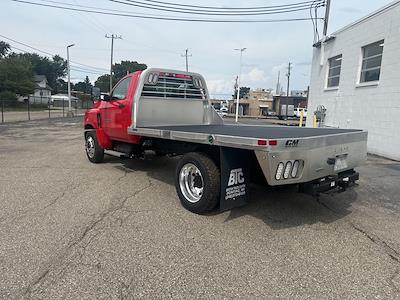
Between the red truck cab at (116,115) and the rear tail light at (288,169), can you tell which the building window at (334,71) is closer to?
the red truck cab at (116,115)

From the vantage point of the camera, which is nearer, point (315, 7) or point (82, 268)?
point (82, 268)

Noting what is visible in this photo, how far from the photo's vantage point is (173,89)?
273 inches

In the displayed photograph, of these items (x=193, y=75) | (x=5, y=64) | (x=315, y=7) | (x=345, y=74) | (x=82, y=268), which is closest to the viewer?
(x=82, y=268)

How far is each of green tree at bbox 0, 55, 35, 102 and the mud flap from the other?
189ft

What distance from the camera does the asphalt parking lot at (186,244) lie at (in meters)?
2.81

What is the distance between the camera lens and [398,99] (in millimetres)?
9602

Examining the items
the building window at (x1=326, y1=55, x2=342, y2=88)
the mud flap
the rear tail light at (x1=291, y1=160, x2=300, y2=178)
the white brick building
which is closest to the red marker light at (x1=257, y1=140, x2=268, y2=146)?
the rear tail light at (x1=291, y1=160, x2=300, y2=178)

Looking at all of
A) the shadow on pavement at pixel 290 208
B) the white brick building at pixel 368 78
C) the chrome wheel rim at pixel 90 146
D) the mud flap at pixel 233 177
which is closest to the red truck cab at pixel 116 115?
the chrome wheel rim at pixel 90 146

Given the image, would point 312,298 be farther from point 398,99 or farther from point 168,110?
point 398,99

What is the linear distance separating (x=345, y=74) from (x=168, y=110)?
9335 mm

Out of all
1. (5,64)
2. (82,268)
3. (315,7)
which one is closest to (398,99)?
(82,268)

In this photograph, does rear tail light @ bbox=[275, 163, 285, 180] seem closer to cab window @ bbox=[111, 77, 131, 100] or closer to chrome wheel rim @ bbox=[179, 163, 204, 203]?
chrome wheel rim @ bbox=[179, 163, 204, 203]

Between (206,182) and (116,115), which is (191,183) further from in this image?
(116,115)

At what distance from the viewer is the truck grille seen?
651 centimetres
